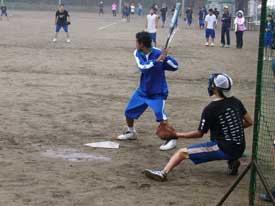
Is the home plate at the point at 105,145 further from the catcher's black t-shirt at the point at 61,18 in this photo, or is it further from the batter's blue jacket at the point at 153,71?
the catcher's black t-shirt at the point at 61,18

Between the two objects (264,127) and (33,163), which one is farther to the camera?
(264,127)

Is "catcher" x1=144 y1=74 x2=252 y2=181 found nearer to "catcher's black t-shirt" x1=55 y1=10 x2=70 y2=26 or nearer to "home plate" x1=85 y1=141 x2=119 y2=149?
"home plate" x1=85 y1=141 x2=119 y2=149

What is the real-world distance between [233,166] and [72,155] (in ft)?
7.12

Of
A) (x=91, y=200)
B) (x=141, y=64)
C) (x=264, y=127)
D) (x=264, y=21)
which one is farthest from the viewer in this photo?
(x=264, y=127)

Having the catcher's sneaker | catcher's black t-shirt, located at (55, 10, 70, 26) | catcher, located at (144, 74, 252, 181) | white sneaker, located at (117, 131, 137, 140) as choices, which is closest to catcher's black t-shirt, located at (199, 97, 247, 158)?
catcher, located at (144, 74, 252, 181)

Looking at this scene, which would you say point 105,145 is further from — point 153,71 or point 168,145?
point 153,71

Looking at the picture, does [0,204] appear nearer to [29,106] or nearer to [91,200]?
[91,200]

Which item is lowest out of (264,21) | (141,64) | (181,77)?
(181,77)

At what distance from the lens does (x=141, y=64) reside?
8.58 meters

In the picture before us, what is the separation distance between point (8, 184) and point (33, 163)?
3.07 feet

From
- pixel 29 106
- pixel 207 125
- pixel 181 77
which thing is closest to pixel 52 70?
pixel 181 77

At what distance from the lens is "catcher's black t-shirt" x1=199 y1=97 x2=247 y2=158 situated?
6973 millimetres

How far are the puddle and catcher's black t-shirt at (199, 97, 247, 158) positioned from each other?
1627mm

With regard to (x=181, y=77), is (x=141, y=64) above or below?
above
